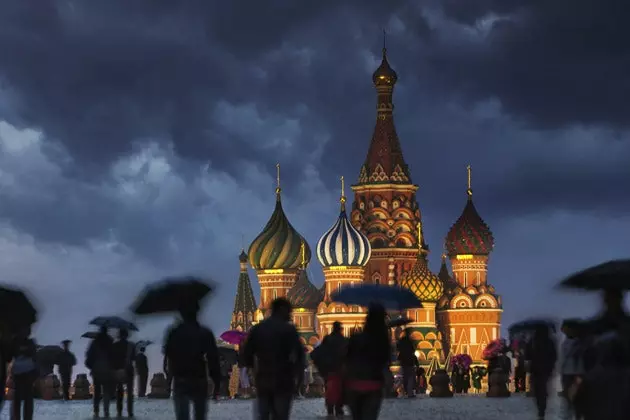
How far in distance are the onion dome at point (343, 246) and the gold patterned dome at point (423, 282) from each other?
124 inches

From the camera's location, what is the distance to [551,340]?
27891 millimetres

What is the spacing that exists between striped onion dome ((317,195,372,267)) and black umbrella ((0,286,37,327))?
10793 cm

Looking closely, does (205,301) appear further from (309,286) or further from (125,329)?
(309,286)

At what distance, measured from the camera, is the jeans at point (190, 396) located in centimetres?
1895

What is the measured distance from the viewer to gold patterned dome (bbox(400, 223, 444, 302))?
421ft

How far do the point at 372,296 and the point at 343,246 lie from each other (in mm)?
105529

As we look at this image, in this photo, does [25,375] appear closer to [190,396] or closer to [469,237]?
[190,396]

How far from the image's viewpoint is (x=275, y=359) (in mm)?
19312

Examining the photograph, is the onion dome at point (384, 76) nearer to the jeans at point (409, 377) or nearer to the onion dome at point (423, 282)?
the onion dome at point (423, 282)

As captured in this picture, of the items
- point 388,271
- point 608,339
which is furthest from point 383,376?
point 388,271

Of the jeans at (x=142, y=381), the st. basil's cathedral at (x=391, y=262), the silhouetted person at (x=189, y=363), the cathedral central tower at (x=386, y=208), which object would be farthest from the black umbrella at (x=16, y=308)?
the cathedral central tower at (x=386, y=208)

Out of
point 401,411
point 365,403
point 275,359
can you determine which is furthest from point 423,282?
point 275,359

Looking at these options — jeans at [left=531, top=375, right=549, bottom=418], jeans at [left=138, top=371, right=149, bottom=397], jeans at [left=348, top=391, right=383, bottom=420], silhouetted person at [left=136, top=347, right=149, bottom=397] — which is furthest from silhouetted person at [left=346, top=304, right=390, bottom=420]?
jeans at [left=138, top=371, right=149, bottom=397]

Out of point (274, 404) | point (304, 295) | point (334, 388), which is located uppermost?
point (304, 295)
